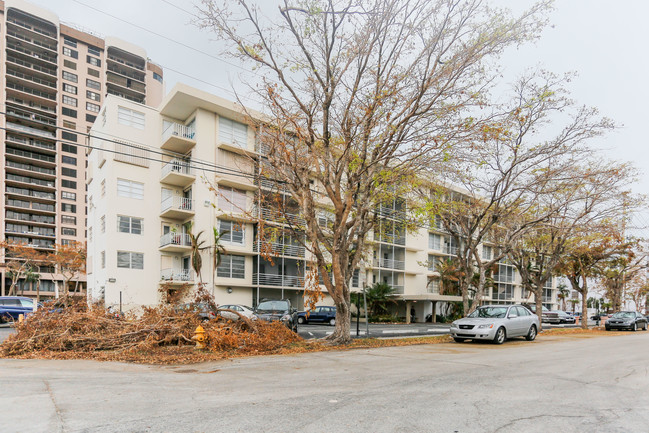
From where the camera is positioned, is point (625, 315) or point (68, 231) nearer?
point (625, 315)

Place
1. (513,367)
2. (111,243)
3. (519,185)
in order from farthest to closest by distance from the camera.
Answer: (111,243), (519,185), (513,367)

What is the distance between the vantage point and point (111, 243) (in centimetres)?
2816

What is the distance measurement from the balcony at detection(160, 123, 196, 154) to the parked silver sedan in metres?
21.8

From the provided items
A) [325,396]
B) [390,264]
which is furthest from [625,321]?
[325,396]

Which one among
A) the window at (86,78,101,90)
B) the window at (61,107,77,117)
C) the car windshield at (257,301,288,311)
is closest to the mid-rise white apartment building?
the car windshield at (257,301,288,311)

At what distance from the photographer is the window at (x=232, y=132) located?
3105 cm

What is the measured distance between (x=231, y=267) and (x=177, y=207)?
5649 mm

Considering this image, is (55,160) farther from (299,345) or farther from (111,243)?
(299,345)

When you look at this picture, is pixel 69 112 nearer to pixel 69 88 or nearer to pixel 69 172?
pixel 69 88

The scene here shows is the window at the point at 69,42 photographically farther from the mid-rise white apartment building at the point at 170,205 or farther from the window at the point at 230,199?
the window at the point at 230,199

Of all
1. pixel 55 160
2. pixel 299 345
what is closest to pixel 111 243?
pixel 299 345

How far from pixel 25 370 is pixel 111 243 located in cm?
2092

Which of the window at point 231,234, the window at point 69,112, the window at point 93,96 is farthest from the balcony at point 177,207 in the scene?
the window at point 93,96

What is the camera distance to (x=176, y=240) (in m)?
29.6
